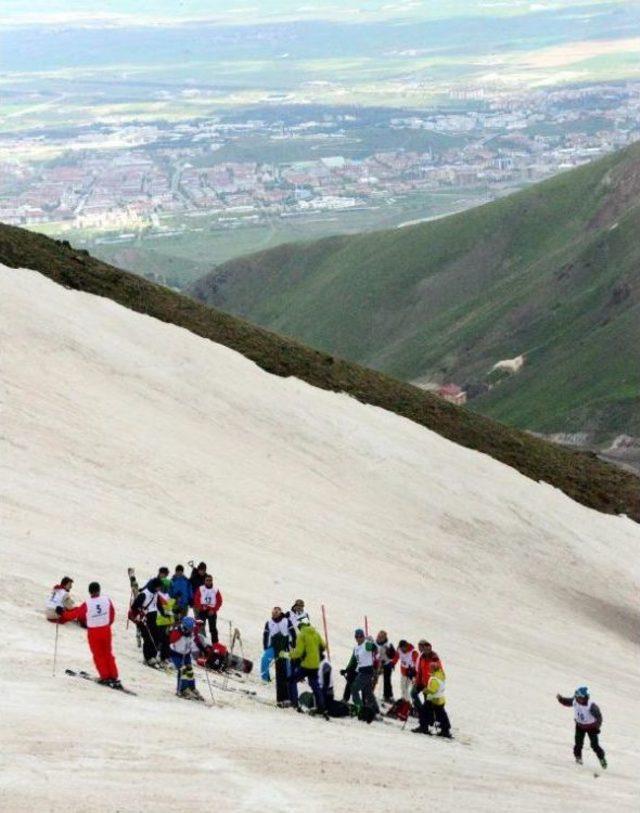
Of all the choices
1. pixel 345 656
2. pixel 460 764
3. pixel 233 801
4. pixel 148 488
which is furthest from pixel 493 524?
pixel 233 801

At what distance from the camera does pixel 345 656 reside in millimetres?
36312

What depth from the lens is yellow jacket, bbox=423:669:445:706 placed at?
30156mm

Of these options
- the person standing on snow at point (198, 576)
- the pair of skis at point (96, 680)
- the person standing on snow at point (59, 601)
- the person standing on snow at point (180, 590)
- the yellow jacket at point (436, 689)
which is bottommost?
the pair of skis at point (96, 680)

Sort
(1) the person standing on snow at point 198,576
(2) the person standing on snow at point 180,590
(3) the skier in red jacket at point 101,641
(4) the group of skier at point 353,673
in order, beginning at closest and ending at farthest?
(3) the skier in red jacket at point 101,641 → (4) the group of skier at point 353,673 → (2) the person standing on snow at point 180,590 → (1) the person standing on snow at point 198,576

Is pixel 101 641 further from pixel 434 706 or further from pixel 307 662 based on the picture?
pixel 434 706

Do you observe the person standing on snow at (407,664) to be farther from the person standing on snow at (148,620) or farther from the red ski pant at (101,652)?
the red ski pant at (101,652)

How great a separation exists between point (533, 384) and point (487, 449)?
3832 inches

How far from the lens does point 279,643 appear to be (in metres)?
30.5

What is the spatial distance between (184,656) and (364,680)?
436cm

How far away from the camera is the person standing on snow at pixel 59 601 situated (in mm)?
Answer: 29953

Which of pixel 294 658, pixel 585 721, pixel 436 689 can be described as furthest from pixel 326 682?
pixel 585 721

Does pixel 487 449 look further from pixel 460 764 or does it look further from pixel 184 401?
pixel 460 764

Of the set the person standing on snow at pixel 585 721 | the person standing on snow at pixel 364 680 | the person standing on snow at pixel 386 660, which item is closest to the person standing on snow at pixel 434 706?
the person standing on snow at pixel 364 680

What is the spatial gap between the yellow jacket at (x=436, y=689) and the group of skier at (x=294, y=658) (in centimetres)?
2
